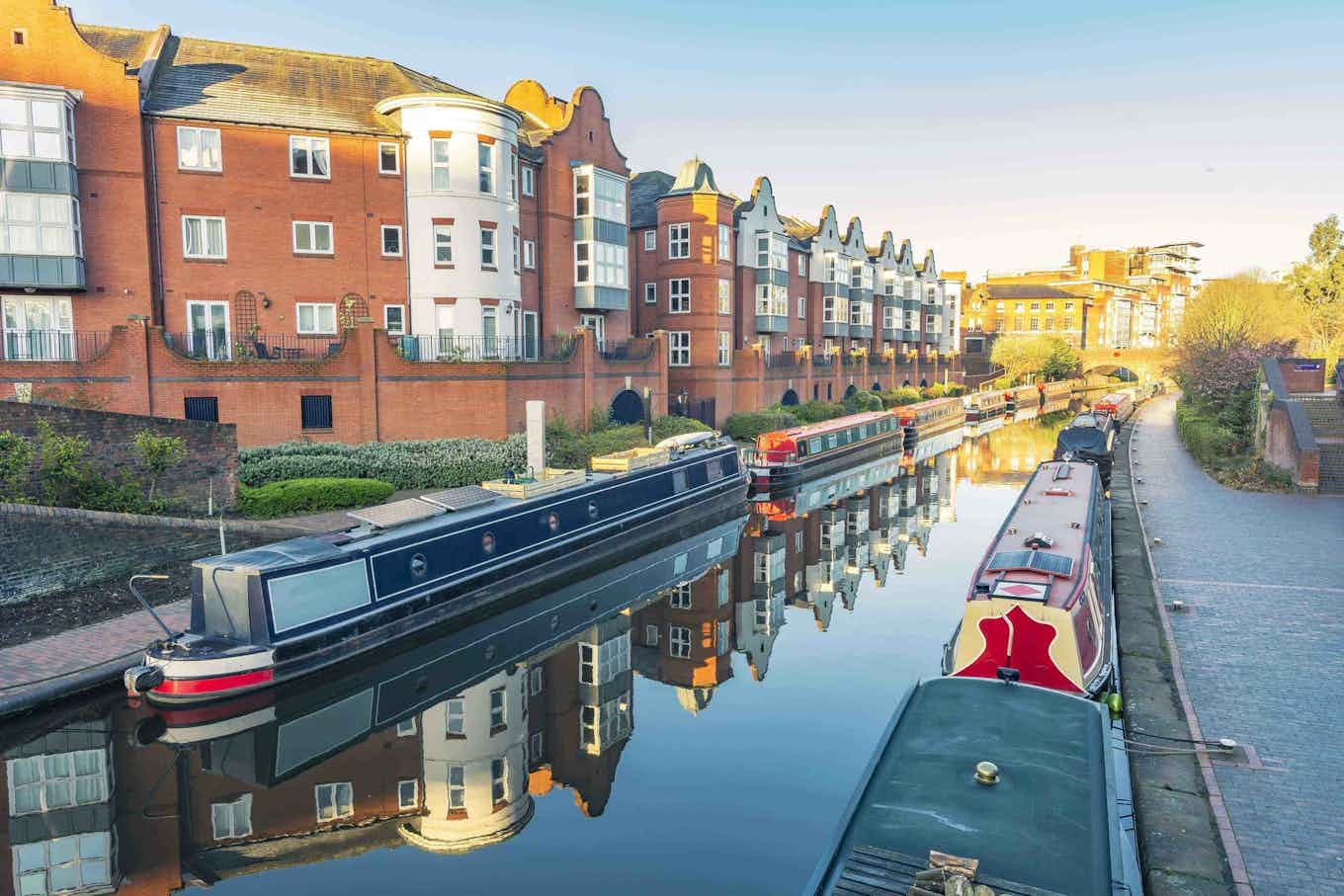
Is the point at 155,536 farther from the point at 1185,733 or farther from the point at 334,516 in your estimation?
the point at 1185,733

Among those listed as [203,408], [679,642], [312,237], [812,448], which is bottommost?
[679,642]

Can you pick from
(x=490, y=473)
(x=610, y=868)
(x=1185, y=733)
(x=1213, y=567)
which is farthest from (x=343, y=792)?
(x=1213, y=567)

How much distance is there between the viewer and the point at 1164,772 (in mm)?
9281

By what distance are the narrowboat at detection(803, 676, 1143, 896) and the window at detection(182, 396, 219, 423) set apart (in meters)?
22.0

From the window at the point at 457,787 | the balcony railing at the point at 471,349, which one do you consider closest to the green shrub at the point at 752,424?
the balcony railing at the point at 471,349

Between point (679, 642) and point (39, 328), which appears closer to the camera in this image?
point (679, 642)

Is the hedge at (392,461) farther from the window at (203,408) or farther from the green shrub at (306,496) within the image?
the window at (203,408)

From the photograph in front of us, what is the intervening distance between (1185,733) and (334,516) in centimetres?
1727

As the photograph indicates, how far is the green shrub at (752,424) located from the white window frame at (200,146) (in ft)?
76.2

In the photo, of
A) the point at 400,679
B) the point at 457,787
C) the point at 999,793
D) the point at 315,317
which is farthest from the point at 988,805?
the point at 315,317

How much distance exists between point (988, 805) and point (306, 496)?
17.9 metres

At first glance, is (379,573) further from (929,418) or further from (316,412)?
(929,418)

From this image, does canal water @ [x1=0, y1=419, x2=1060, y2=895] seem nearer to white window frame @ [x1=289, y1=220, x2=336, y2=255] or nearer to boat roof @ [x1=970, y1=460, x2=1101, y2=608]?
boat roof @ [x1=970, y1=460, x2=1101, y2=608]

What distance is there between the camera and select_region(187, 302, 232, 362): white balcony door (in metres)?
27.1
